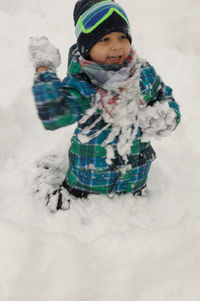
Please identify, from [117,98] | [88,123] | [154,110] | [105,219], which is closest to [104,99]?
[117,98]

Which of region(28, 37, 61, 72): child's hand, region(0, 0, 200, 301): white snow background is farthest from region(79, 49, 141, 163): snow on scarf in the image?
region(0, 0, 200, 301): white snow background

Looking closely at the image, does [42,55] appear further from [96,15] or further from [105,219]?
[105,219]

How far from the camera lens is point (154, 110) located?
1.40m

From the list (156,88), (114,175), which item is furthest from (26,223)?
(156,88)

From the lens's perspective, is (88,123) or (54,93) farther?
(88,123)

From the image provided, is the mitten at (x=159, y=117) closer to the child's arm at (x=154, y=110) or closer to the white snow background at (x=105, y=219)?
the child's arm at (x=154, y=110)

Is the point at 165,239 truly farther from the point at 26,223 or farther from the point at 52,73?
A: the point at 52,73

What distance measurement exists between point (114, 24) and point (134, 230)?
3.29 ft

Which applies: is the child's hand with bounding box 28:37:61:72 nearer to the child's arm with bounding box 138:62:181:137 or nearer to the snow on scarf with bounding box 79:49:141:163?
the snow on scarf with bounding box 79:49:141:163

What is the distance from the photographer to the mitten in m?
1.39

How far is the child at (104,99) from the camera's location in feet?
3.91

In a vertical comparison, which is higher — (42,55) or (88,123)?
(42,55)

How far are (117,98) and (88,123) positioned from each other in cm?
20

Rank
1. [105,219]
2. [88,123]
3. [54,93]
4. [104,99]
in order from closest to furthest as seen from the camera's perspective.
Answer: [54,93]
[104,99]
[88,123]
[105,219]
